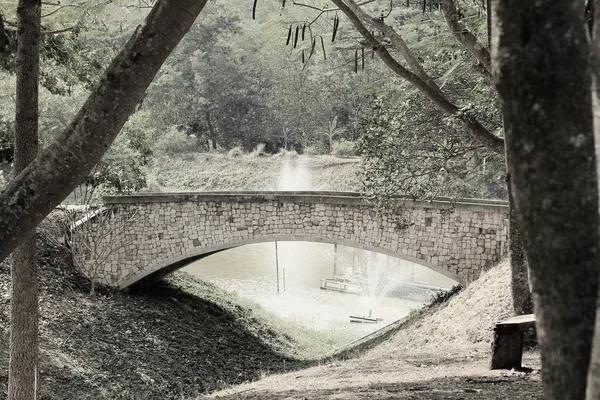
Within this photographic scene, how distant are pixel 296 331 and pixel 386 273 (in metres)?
8.84

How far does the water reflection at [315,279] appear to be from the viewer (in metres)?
20.4

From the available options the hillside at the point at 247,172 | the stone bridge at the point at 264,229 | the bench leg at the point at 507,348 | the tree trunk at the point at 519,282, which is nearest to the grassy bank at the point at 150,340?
the stone bridge at the point at 264,229

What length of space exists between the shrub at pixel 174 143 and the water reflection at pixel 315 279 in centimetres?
926

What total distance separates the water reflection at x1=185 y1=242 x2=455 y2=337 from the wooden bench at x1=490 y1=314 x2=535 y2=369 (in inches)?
487

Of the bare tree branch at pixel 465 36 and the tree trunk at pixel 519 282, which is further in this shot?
the tree trunk at pixel 519 282

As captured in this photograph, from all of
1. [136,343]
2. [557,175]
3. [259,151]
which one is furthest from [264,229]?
[259,151]

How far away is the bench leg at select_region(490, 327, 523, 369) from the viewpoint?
5445mm

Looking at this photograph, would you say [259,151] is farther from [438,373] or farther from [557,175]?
[557,175]

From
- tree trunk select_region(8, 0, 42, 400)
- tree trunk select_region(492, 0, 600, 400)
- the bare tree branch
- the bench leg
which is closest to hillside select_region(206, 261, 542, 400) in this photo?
the bench leg

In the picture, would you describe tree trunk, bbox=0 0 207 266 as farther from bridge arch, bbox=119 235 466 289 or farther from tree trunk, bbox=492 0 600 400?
bridge arch, bbox=119 235 466 289

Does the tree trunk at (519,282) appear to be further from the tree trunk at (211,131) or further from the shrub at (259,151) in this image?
the tree trunk at (211,131)

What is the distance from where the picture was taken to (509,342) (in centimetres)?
548

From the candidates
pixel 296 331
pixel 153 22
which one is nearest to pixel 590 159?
pixel 153 22

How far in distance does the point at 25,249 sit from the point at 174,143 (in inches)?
1167
